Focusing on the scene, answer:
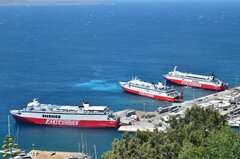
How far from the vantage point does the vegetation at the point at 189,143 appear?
3638 centimetres

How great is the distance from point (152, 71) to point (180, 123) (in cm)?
6161

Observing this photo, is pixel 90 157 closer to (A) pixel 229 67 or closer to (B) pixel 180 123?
(B) pixel 180 123

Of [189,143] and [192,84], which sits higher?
[192,84]

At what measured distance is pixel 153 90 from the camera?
307ft

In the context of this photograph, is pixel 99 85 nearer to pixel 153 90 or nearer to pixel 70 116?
pixel 153 90

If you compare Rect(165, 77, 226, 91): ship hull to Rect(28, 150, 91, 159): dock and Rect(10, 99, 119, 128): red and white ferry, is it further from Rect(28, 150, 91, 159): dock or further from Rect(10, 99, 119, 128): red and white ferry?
Rect(28, 150, 91, 159): dock

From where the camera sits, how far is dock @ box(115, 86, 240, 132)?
2933 inches

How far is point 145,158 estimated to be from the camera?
44594mm

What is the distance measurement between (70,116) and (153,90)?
71.1 feet

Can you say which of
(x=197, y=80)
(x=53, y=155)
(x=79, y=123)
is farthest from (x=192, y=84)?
(x=53, y=155)

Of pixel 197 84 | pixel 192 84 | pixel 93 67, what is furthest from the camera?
pixel 93 67

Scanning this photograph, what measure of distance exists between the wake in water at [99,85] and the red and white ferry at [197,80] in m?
12.2

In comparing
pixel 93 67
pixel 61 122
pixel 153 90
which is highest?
pixel 93 67

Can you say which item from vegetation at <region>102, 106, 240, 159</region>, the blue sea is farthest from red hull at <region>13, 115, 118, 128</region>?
vegetation at <region>102, 106, 240, 159</region>
